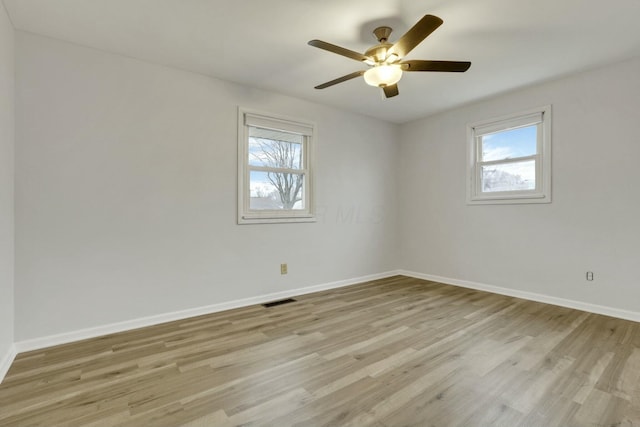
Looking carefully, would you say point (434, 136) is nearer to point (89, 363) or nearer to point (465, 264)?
point (465, 264)

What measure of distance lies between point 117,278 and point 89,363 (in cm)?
78

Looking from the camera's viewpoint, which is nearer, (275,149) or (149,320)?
(149,320)

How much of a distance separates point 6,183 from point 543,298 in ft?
16.6

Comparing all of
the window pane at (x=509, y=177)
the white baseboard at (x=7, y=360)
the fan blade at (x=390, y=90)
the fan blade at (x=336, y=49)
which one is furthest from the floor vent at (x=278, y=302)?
the window pane at (x=509, y=177)

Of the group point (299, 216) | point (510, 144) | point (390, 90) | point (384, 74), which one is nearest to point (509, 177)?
point (510, 144)

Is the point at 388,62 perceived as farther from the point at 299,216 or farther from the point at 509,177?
the point at 509,177

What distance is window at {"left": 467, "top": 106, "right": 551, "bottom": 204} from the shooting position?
3559mm

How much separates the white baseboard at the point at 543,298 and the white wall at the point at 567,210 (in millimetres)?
42

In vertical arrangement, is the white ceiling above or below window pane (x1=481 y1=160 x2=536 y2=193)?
above

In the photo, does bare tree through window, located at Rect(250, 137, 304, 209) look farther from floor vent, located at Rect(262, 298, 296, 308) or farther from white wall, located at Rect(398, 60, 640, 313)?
white wall, located at Rect(398, 60, 640, 313)

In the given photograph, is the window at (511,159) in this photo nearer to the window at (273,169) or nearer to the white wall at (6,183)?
the window at (273,169)

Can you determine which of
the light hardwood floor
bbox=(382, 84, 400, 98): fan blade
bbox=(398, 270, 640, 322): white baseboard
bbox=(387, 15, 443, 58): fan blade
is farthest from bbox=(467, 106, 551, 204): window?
bbox=(387, 15, 443, 58): fan blade

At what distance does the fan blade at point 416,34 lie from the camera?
1.83 m

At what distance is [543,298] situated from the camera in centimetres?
353
